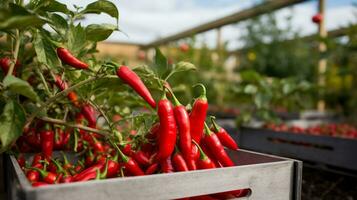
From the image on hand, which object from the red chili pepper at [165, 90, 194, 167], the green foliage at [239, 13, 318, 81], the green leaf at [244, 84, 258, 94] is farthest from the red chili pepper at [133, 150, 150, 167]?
the green foliage at [239, 13, 318, 81]

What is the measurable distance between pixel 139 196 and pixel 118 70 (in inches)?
14.0

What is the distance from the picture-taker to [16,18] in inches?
31.1

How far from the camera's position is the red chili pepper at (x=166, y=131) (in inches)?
38.3

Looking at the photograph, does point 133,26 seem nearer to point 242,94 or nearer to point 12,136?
point 242,94

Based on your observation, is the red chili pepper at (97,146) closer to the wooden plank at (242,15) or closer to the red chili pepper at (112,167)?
the red chili pepper at (112,167)

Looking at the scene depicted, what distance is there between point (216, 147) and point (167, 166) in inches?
6.1

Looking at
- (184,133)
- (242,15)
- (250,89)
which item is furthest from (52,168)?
→ (242,15)

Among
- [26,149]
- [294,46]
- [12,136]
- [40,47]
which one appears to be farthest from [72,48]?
[294,46]

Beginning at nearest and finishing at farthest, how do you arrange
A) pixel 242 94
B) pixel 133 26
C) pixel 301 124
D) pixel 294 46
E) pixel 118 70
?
pixel 118 70
pixel 242 94
pixel 301 124
pixel 294 46
pixel 133 26

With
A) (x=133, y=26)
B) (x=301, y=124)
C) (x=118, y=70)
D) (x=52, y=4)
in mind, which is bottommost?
(x=301, y=124)

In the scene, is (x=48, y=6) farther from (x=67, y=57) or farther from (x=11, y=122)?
(x=11, y=122)

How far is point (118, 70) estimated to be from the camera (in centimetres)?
98

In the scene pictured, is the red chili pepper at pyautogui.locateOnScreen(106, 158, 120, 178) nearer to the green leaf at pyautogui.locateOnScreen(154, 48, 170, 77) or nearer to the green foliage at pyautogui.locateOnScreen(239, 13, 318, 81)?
the green leaf at pyautogui.locateOnScreen(154, 48, 170, 77)

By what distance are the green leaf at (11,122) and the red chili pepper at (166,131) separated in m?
0.34
